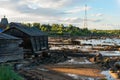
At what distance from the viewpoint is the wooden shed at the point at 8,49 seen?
69.2ft

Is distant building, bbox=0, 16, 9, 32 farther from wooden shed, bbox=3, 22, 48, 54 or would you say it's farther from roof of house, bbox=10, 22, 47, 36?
wooden shed, bbox=3, 22, 48, 54

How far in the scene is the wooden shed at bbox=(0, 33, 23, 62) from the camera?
69.2 feet

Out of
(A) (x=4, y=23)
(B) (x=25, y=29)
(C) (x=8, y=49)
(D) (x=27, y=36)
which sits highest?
(A) (x=4, y=23)

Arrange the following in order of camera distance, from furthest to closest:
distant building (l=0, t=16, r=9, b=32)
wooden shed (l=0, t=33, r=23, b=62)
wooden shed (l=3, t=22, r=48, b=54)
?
1. distant building (l=0, t=16, r=9, b=32)
2. wooden shed (l=3, t=22, r=48, b=54)
3. wooden shed (l=0, t=33, r=23, b=62)

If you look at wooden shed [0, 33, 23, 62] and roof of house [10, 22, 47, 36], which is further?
roof of house [10, 22, 47, 36]

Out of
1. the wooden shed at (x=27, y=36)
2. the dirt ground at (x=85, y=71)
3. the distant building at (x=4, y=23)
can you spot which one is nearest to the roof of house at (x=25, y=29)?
the wooden shed at (x=27, y=36)

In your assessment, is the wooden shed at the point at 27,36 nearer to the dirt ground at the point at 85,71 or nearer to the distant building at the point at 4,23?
the dirt ground at the point at 85,71

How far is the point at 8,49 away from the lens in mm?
21688

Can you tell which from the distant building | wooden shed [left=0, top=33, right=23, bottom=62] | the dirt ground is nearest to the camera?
wooden shed [left=0, top=33, right=23, bottom=62]

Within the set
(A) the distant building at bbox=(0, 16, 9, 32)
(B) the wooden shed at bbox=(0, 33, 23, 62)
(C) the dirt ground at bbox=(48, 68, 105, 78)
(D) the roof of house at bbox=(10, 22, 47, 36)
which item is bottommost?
(C) the dirt ground at bbox=(48, 68, 105, 78)

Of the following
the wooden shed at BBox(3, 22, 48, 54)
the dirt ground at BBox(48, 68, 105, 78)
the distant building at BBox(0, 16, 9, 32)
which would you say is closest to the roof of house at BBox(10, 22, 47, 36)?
the wooden shed at BBox(3, 22, 48, 54)

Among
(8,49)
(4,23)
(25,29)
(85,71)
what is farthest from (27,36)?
(4,23)

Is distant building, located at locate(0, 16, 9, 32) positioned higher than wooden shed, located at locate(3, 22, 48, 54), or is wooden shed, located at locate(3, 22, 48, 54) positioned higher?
distant building, located at locate(0, 16, 9, 32)

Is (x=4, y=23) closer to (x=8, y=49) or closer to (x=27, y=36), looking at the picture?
(x=27, y=36)
